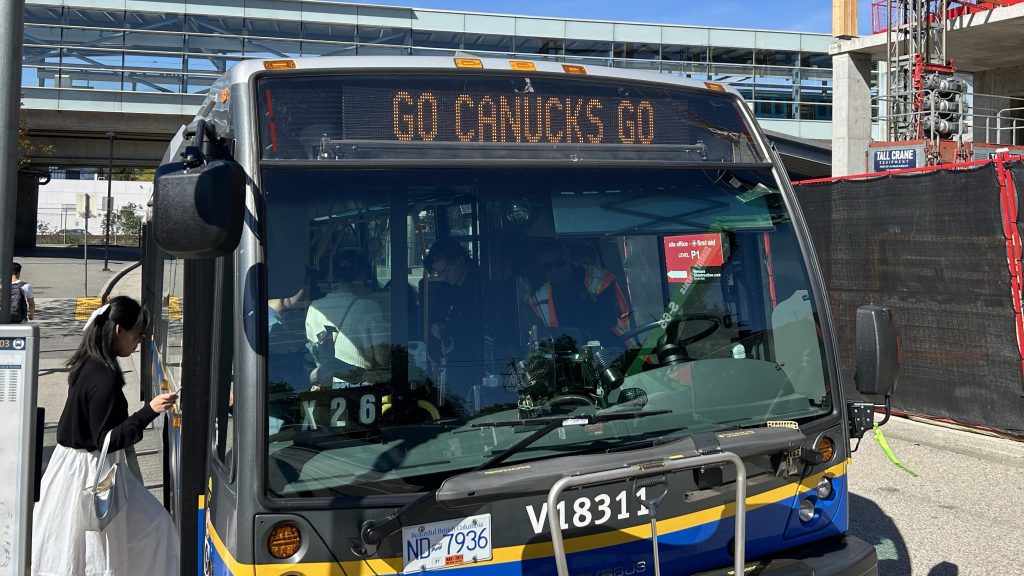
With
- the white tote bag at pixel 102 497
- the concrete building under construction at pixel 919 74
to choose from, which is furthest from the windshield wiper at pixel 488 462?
the concrete building under construction at pixel 919 74

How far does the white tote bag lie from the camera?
426 centimetres

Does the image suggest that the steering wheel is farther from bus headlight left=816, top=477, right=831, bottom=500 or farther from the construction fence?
the construction fence

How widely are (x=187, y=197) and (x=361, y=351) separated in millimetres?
768

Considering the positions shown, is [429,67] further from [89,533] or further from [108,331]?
[89,533]

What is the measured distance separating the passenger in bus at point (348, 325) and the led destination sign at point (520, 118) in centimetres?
53

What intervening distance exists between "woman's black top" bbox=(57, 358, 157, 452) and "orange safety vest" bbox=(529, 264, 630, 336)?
1997 millimetres

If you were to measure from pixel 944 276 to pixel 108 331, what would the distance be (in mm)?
7772

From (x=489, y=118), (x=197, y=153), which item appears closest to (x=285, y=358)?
(x=197, y=153)

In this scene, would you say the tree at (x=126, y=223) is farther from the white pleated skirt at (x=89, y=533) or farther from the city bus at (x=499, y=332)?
the city bus at (x=499, y=332)

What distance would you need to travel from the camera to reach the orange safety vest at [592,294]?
11.4 ft

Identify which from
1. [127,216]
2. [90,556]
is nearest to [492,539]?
[90,556]

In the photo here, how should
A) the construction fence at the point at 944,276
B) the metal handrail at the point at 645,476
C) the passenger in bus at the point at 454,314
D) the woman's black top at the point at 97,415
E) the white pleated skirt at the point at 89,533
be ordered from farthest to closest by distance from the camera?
the construction fence at the point at 944,276 → the woman's black top at the point at 97,415 → the white pleated skirt at the point at 89,533 → the passenger in bus at the point at 454,314 → the metal handrail at the point at 645,476

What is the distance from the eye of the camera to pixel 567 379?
3445 millimetres

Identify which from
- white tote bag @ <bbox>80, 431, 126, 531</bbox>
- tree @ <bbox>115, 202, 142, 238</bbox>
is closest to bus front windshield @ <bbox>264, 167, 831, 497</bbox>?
white tote bag @ <bbox>80, 431, 126, 531</bbox>
